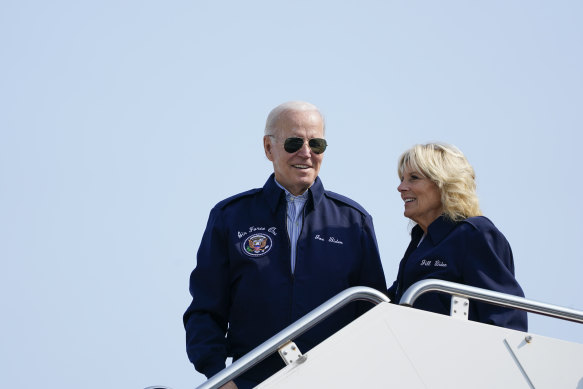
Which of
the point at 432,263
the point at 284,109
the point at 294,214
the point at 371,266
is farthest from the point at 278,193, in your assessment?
the point at 432,263

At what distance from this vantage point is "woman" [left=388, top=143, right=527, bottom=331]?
4547 mm

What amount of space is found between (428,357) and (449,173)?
5.76 feet

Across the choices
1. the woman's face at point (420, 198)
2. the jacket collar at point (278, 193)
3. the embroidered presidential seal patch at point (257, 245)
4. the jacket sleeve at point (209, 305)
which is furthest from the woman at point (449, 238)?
the jacket sleeve at point (209, 305)

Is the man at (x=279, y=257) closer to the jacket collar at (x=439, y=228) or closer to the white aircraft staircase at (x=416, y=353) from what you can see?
the jacket collar at (x=439, y=228)

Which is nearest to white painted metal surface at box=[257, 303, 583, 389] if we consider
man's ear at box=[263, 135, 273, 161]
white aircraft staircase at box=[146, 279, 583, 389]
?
white aircraft staircase at box=[146, 279, 583, 389]

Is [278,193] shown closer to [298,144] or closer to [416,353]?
[298,144]

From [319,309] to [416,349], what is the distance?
0.50 meters

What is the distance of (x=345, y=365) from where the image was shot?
11.9 feet

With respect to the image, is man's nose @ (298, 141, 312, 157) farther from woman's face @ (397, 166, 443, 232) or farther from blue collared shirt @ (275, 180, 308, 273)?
woman's face @ (397, 166, 443, 232)

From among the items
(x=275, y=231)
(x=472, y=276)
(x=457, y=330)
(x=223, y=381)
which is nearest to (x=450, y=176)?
(x=472, y=276)

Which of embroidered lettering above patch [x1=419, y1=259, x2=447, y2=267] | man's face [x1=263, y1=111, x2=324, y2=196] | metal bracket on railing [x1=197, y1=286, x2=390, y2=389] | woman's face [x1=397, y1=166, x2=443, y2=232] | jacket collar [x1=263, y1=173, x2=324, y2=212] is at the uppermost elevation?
man's face [x1=263, y1=111, x2=324, y2=196]

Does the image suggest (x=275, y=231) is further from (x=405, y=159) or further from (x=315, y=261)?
(x=405, y=159)

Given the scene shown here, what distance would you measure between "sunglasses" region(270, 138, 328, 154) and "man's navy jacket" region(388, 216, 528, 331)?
859mm

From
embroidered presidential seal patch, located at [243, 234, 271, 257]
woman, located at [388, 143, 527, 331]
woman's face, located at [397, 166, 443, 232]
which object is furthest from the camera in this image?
woman's face, located at [397, 166, 443, 232]
